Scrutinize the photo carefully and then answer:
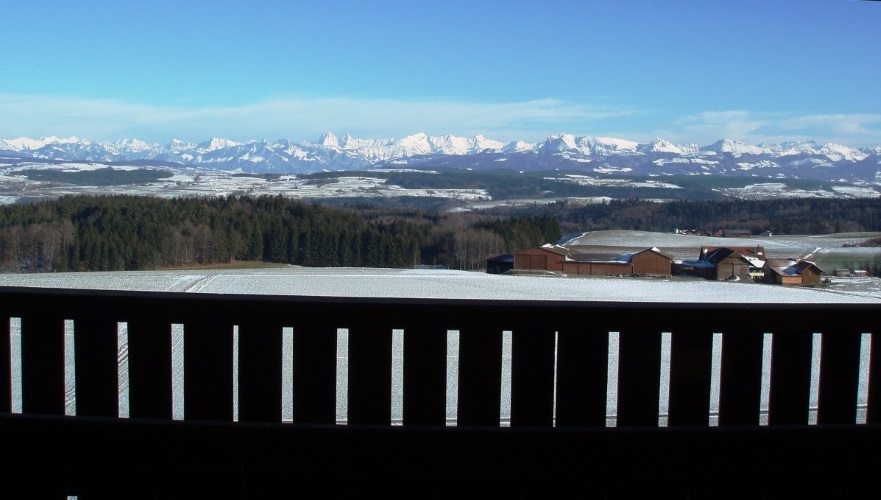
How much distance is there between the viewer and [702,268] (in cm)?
436

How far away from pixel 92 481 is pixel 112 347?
0.36 m

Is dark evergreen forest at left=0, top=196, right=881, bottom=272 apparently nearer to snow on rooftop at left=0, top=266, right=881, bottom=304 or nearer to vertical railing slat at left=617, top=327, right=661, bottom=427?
snow on rooftop at left=0, top=266, right=881, bottom=304

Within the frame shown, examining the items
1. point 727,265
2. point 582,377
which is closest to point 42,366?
point 582,377

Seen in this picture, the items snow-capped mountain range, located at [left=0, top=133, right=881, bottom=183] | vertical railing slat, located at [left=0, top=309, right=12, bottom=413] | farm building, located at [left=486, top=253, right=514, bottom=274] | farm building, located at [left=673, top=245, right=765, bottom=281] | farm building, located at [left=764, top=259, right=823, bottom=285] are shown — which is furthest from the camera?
snow-capped mountain range, located at [left=0, top=133, right=881, bottom=183]

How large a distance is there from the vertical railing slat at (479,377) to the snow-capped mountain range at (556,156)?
176 inches

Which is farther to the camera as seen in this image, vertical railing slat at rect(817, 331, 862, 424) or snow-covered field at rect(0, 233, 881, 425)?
snow-covered field at rect(0, 233, 881, 425)

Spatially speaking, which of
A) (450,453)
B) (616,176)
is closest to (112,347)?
(450,453)

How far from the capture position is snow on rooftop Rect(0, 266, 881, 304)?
3.53 metres

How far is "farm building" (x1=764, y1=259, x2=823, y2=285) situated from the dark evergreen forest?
785mm

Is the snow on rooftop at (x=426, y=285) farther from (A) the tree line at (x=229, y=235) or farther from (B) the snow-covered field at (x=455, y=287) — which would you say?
(A) the tree line at (x=229, y=235)

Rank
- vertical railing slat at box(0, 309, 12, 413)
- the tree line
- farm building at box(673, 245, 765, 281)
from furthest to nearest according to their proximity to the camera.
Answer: the tree line
farm building at box(673, 245, 765, 281)
vertical railing slat at box(0, 309, 12, 413)

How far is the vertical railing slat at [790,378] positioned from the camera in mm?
2270

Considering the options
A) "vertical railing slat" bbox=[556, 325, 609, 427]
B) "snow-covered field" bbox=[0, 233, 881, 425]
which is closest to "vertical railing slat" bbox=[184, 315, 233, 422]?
"snow-covered field" bbox=[0, 233, 881, 425]

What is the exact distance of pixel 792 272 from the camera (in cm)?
407
